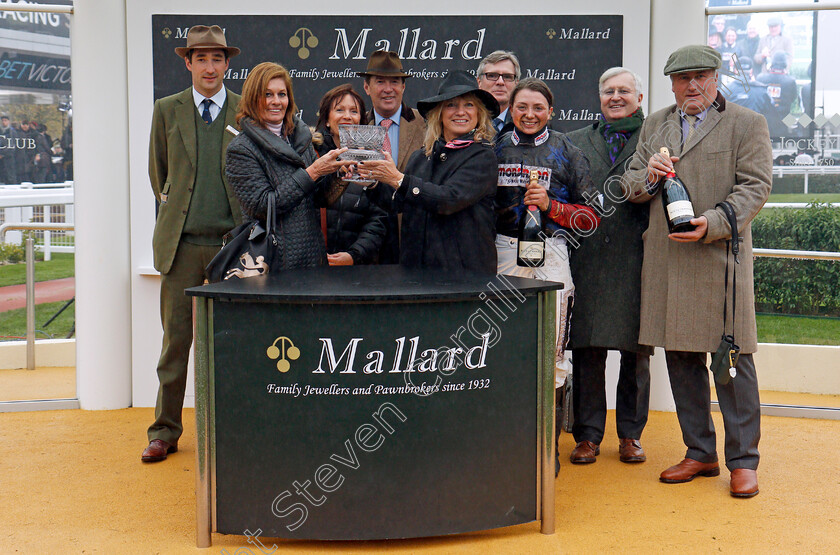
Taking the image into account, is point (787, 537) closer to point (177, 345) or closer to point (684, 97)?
point (684, 97)

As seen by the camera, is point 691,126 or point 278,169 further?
point 691,126

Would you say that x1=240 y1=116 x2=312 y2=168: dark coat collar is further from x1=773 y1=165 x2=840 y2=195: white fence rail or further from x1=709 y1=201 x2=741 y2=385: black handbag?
x1=773 y1=165 x2=840 y2=195: white fence rail

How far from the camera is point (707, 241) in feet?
13.2

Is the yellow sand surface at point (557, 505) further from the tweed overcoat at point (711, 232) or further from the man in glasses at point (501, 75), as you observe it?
the man in glasses at point (501, 75)

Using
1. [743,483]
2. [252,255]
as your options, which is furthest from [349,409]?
[743,483]

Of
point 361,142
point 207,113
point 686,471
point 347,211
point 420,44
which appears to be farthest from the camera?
point 420,44

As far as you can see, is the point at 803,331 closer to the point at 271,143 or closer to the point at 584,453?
the point at 584,453

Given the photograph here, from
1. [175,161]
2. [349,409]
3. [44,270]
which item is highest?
[175,161]

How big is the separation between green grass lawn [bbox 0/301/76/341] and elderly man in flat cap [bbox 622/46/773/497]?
4099 mm

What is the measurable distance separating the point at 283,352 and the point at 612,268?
203 cm

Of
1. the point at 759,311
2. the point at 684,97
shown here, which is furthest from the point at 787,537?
the point at 759,311

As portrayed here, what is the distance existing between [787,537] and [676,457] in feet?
4.05

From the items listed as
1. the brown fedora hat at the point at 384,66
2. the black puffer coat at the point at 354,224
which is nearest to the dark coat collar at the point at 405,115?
the brown fedora hat at the point at 384,66

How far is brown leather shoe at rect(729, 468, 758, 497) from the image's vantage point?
408 cm
